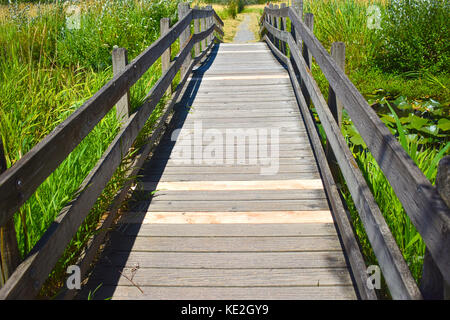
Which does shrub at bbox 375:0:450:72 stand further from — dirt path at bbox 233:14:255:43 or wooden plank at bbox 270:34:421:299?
dirt path at bbox 233:14:255:43

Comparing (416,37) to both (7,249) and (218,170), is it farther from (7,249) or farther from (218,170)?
(7,249)

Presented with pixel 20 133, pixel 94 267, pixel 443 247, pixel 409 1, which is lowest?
pixel 94 267

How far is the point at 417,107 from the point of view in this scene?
616 cm

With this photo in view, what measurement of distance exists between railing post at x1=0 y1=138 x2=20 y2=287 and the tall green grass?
321 millimetres

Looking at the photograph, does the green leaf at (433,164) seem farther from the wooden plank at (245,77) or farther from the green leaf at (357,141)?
the wooden plank at (245,77)

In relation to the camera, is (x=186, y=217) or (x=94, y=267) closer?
(x=94, y=267)

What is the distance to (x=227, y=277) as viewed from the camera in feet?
8.45

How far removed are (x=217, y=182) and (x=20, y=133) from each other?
→ 1647mm

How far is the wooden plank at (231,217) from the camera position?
126 inches

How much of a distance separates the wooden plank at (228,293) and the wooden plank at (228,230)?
1.92 ft
